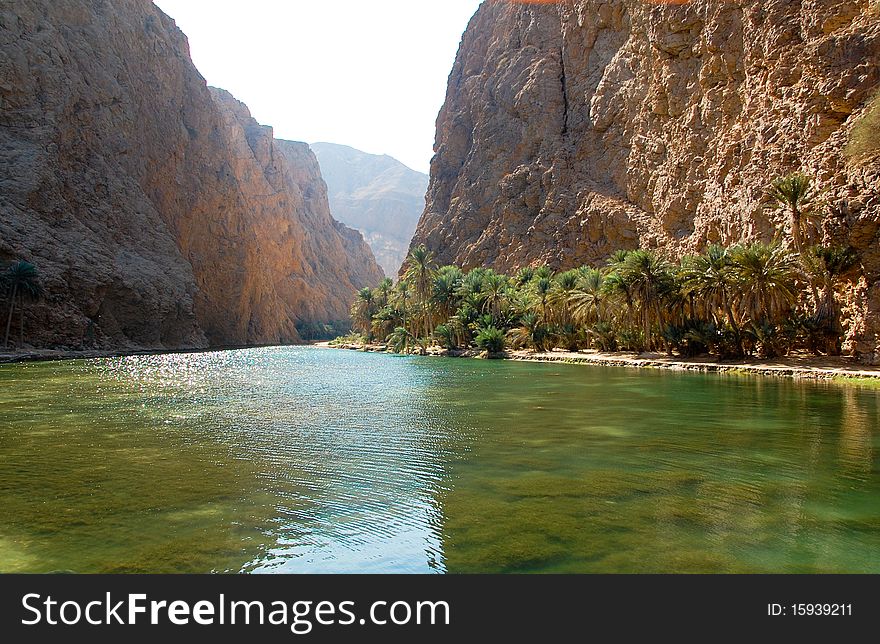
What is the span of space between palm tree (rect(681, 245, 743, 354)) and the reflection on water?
56.9 feet

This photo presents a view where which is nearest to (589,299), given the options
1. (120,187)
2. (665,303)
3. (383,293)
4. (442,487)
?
(665,303)

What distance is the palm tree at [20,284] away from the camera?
49.1m

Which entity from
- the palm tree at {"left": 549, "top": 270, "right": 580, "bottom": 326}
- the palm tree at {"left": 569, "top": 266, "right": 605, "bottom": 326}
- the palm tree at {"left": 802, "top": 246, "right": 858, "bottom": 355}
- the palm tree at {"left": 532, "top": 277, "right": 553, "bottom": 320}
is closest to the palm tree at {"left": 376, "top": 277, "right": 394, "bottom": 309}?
the palm tree at {"left": 532, "top": 277, "right": 553, "bottom": 320}

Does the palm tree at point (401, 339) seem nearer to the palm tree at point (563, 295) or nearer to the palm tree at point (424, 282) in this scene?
the palm tree at point (424, 282)

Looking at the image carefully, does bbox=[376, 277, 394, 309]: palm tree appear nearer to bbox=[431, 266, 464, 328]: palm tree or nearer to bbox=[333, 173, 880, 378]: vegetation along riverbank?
bbox=[333, 173, 880, 378]: vegetation along riverbank

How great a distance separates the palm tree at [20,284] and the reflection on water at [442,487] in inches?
1493

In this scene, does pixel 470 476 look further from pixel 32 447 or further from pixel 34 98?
pixel 34 98

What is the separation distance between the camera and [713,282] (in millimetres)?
36750

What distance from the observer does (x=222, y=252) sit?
8988 cm

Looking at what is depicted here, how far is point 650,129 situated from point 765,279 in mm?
38805

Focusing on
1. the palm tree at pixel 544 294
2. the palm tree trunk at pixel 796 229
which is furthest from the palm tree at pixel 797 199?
the palm tree at pixel 544 294

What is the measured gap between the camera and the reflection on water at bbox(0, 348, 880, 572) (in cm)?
610

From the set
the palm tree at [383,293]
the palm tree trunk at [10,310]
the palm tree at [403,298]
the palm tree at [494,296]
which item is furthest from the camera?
the palm tree at [383,293]

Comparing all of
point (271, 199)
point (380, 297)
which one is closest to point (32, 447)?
point (380, 297)
